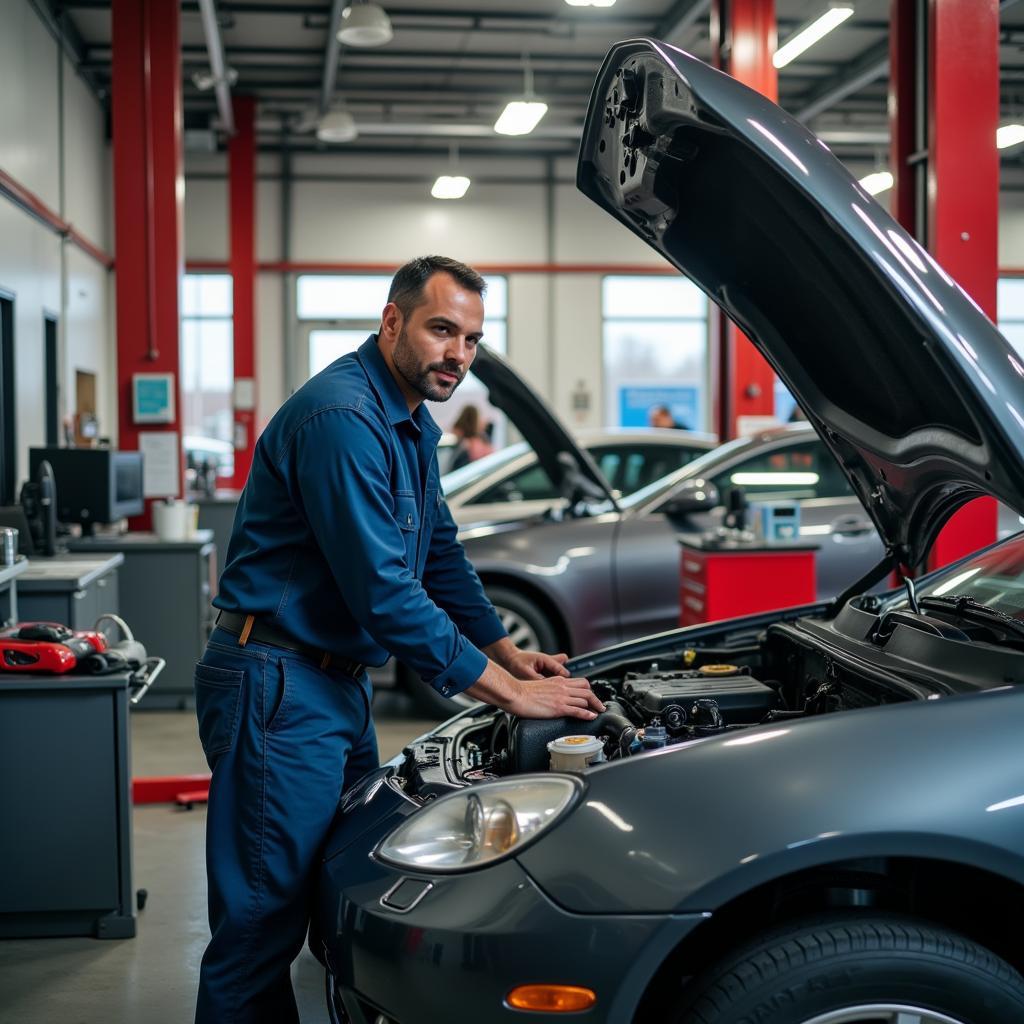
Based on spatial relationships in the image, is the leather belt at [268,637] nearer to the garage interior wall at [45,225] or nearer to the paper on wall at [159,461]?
the paper on wall at [159,461]

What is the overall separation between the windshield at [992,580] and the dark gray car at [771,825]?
222mm

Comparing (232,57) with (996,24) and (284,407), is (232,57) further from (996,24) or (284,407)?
(284,407)

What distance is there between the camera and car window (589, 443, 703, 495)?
21.0 feet

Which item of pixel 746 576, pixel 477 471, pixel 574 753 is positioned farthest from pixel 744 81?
pixel 574 753

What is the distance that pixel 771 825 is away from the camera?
5.06 ft

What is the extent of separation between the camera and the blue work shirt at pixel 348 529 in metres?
2.00

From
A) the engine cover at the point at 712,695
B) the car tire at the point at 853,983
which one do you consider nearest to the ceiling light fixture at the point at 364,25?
the engine cover at the point at 712,695

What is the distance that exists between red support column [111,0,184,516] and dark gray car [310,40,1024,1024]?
532 cm

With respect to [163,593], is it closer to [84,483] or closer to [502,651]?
[84,483]

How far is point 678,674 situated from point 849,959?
100cm

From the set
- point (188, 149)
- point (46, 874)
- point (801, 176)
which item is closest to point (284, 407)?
point (801, 176)

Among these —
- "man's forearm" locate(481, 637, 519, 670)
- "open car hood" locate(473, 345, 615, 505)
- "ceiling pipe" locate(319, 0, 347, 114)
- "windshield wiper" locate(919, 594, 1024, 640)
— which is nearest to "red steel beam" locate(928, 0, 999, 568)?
"open car hood" locate(473, 345, 615, 505)

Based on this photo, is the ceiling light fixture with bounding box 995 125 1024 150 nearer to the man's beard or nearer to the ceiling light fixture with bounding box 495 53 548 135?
the ceiling light fixture with bounding box 495 53 548 135

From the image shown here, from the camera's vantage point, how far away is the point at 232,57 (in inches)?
505
